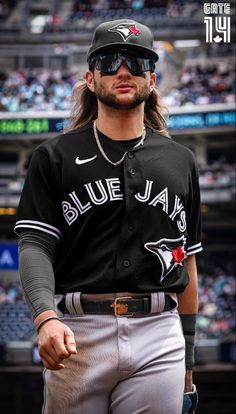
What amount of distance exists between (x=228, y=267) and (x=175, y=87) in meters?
6.35

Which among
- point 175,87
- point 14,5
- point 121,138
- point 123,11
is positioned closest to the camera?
point 121,138

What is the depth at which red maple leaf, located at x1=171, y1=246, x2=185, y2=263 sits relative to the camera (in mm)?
2820

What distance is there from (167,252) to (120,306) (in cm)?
25

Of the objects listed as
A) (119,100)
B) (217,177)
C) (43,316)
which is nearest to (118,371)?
(43,316)

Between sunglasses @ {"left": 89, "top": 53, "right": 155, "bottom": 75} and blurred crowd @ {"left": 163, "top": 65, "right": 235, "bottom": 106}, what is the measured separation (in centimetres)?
2359

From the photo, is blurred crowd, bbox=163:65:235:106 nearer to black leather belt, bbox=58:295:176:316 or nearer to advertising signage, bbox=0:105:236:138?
advertising signage, bbox=0:105:236:138

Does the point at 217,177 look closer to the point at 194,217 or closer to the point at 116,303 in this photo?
the point at 194,217

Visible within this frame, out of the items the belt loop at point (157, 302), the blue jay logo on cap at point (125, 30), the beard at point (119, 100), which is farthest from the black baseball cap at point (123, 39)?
the belt loop at point (157, 302)

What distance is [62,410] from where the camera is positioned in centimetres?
270

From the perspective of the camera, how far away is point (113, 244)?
9.02 ft

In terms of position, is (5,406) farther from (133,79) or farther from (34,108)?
(133,79)

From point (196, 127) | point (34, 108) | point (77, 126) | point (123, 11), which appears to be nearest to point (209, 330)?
point (196, 127)

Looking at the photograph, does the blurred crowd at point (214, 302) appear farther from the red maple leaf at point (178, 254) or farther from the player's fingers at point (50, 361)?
the player's fingers at point (50, 361)

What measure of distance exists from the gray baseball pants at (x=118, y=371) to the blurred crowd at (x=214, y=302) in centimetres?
1699
